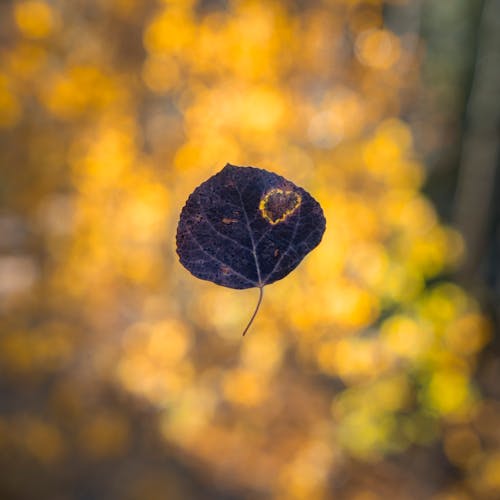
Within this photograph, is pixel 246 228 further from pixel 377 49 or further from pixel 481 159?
pixel 481 159

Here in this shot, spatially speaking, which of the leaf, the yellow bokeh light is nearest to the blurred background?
the yellow bokeh light

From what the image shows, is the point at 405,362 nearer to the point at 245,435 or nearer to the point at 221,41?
the point at 245,435

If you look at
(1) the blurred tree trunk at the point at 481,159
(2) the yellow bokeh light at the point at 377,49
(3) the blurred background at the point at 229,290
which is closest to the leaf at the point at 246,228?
(3) the blurred background at the point at 229,290

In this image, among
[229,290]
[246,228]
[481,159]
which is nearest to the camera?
[246,228]

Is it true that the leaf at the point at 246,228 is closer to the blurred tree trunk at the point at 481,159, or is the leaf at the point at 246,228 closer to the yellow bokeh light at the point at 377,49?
the yellow bokeh light at the point at 377,49

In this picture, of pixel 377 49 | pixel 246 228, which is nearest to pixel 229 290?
pixel 377 49
